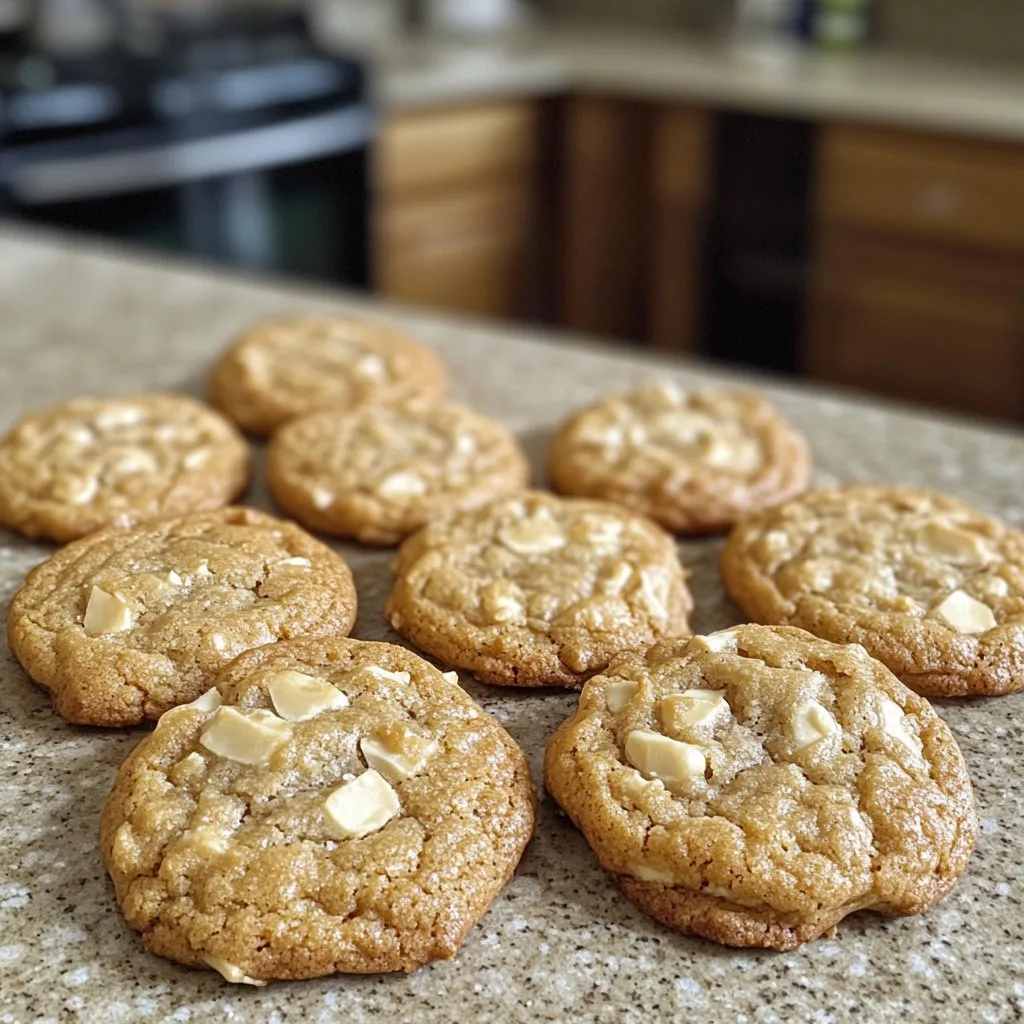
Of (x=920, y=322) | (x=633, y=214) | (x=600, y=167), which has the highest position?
(x=600, y=167)

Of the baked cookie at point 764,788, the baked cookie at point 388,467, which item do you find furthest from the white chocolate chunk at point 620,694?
the baked cookie at point 388,467

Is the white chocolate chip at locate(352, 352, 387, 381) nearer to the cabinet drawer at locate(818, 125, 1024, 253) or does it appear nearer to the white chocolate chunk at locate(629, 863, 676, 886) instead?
the white chocolate chunk at locate(629, 863, 676, 886)

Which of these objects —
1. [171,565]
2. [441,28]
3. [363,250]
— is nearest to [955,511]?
[171,565]

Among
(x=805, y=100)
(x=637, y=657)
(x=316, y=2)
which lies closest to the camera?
(x=637, y=657)

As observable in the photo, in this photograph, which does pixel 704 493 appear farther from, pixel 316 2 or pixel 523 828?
pixel 316 2

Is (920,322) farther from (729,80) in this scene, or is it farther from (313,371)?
→ (313,371)

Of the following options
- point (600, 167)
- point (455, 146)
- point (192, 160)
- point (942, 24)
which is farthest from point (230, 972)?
point (942, 24)
